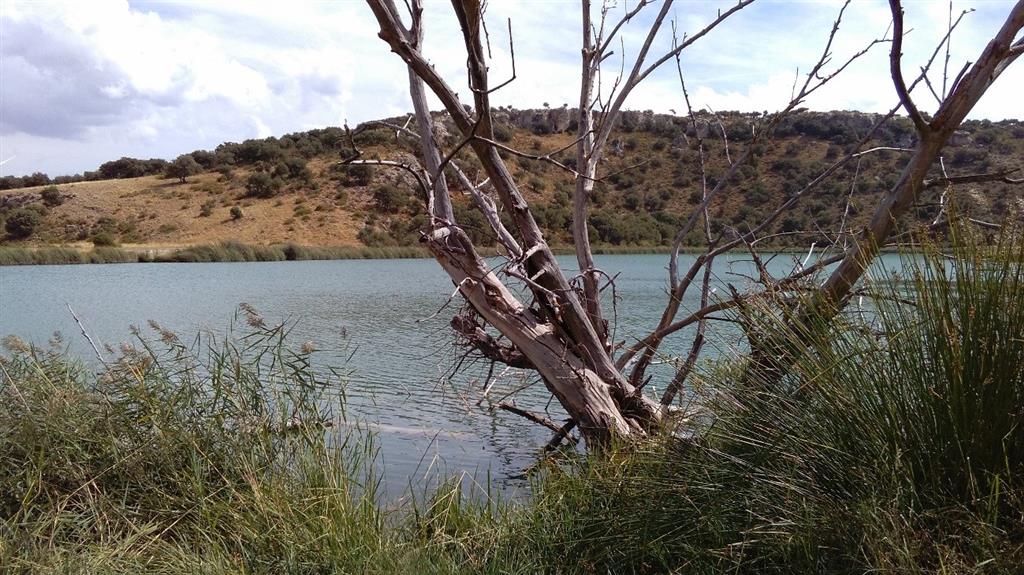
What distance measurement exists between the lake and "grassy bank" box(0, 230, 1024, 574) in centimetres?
55

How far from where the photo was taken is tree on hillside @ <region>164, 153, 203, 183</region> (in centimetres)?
5209

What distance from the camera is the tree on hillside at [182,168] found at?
52.1 meters

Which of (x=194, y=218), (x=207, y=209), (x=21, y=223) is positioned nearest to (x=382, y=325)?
(x=194, y=218)

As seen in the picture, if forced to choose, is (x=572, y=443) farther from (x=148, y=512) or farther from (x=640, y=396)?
(x=148, y=512)

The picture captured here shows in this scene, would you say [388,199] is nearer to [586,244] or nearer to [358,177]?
[358,177]

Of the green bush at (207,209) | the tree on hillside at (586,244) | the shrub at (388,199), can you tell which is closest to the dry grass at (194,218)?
the green bush at (207,209)

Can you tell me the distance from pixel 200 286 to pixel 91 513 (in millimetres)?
18867

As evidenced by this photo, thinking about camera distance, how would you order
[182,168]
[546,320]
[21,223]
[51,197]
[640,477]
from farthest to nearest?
1. [182,168]
2. [51,197]
3. [21,223]
4. [546,320]
5. [640,477]

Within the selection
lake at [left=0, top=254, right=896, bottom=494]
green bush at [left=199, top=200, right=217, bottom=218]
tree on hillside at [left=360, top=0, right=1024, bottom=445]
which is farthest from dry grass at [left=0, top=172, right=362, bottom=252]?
tree on hillside at [left=360, top=0, right=1024, bottom=445]

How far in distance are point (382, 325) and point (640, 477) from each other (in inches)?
458

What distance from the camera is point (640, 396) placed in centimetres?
474

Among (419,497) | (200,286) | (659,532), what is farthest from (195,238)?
(659,532)

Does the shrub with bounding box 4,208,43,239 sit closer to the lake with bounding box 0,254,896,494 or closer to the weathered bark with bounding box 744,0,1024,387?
the lake with bounding box 0,254,896,494

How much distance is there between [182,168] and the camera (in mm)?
52188
